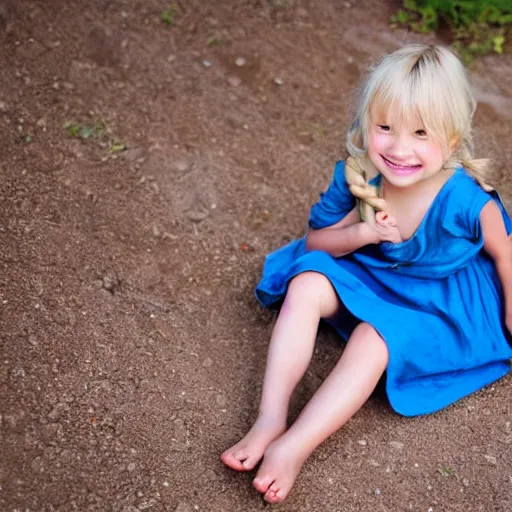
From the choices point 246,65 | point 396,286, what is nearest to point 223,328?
point 396,286

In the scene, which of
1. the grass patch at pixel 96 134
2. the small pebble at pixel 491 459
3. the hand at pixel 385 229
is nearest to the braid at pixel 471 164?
the hand at pixel 385 229

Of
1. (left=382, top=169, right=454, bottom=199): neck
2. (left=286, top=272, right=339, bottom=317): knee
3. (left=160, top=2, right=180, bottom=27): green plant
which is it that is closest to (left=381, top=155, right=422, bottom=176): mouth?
(left=382, top=169, right=454, bottom=199): neck

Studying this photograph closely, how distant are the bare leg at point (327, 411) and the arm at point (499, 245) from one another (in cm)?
39

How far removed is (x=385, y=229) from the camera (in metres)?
2.27

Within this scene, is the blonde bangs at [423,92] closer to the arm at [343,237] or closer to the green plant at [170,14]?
the arm at [343,237]

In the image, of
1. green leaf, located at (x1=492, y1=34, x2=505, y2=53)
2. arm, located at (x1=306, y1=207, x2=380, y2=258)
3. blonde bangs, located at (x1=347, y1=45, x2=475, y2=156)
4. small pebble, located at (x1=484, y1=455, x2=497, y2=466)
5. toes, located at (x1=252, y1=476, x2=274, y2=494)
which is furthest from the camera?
green leaf, located at (x1=492, y1=34, x2=505, y2=53)

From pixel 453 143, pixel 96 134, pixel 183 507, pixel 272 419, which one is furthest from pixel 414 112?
pixel 96 134

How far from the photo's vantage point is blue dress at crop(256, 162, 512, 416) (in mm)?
2197

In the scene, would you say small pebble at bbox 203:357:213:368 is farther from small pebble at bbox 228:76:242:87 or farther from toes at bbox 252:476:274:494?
small pebble at bbox 228:76:242:87

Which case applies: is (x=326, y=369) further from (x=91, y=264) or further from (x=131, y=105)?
(x=131, y=105)

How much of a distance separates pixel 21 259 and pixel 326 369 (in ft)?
3.06

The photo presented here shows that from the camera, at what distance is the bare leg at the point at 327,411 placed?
1943 millimetres

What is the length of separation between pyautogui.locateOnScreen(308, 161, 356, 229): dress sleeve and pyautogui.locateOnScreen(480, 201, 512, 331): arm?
0.37 metres

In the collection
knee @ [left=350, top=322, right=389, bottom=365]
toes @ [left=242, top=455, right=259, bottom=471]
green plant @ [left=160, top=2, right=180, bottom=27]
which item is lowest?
toes @ [left=242, top=455, right=259, bottom=471]
